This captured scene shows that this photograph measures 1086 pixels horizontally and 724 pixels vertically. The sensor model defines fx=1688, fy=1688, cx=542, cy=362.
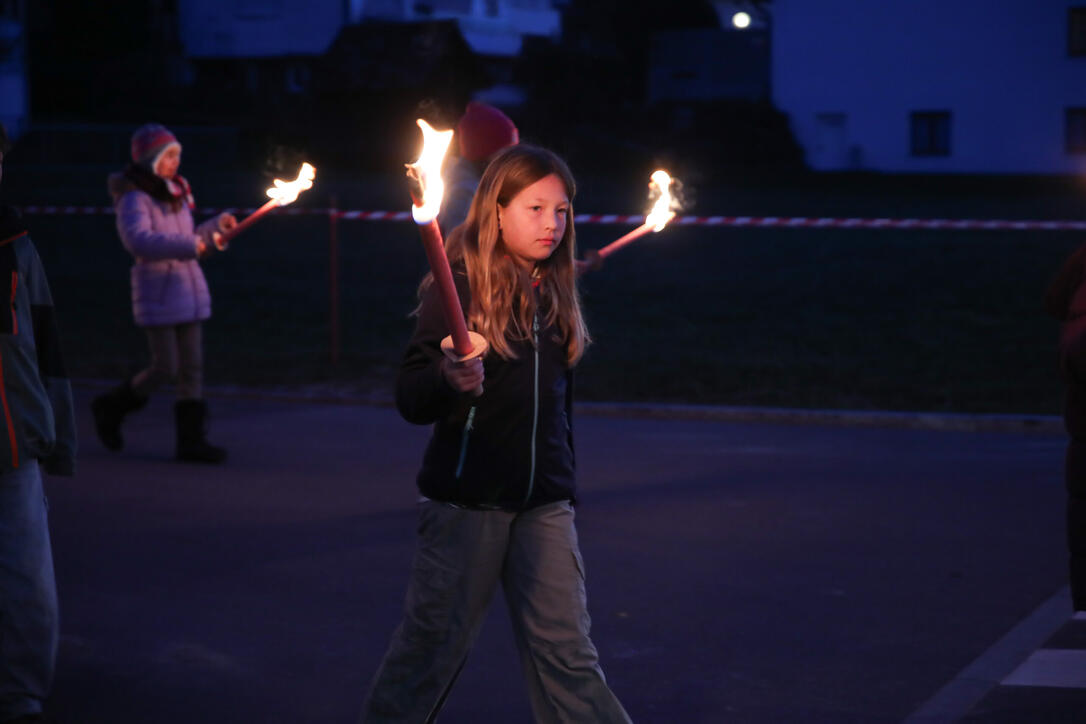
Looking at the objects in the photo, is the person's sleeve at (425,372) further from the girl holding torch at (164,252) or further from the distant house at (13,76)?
the distant house at (13,76)

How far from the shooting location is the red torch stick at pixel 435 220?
2.65 metres

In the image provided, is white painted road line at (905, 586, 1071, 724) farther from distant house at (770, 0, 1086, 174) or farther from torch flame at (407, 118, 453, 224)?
distant house at (770, 0, 1086, 174)

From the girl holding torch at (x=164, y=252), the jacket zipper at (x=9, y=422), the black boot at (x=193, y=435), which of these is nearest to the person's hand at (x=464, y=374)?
the jacket zipper at (x=9, y=422)

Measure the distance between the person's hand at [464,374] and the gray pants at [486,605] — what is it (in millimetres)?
622

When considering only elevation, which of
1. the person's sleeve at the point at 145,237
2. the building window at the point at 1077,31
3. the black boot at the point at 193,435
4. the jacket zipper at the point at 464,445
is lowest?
the black boot at the point at 193,435

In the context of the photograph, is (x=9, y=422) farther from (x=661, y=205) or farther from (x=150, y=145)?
(x=150, y=145)

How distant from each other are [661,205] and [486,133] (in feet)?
7.58

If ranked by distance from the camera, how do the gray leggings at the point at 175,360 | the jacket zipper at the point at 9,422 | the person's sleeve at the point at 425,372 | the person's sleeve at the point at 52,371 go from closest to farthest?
the person's sleeve at the point at 425,372
the jacket zipper at the point at 9,422
the person's sleeve at the point at 52,371
the gray leggings at the point at 175,360

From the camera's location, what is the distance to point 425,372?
3738 millimetres

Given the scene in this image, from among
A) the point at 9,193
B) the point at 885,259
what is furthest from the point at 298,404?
the point at 9,193

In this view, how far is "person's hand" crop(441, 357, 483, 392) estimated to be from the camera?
133 inches

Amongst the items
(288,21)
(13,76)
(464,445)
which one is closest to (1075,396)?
(464,445)

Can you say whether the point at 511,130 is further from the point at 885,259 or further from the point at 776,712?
the point at 885,259

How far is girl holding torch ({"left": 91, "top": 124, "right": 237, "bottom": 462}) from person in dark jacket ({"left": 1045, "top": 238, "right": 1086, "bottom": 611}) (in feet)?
14.8
